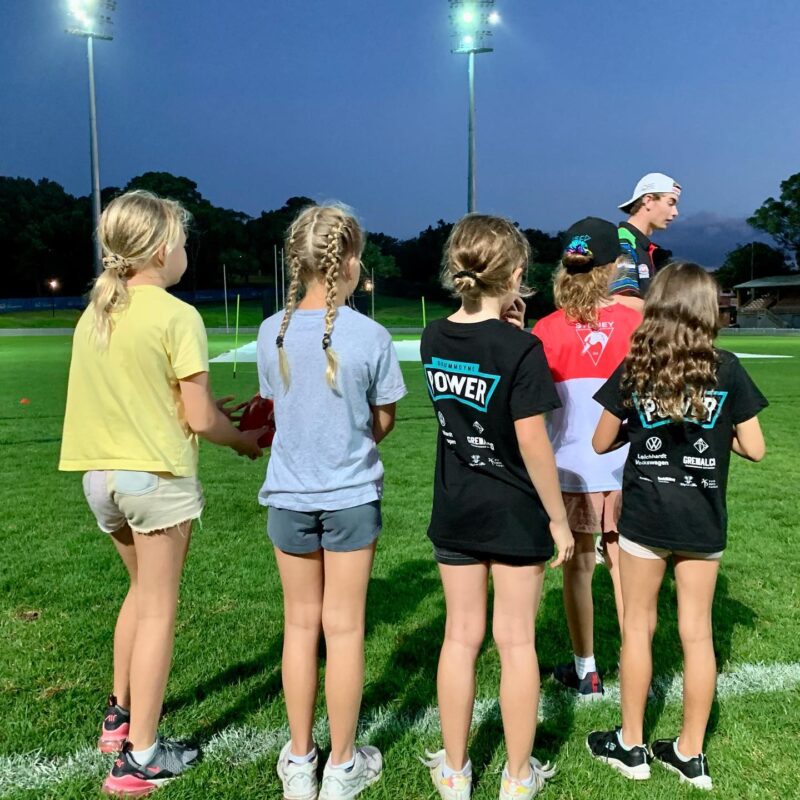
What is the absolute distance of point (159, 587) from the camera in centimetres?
244

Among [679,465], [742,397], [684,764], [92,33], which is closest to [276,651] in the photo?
[684,764]

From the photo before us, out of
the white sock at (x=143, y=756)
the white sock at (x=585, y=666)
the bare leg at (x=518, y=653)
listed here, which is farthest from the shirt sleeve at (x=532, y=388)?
the white sock at (x=143, y=756)

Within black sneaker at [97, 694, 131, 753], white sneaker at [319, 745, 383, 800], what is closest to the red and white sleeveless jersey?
white sneaker at [319, 745, 383, 800]

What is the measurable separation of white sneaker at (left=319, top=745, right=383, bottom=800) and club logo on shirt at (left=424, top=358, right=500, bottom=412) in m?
1.22

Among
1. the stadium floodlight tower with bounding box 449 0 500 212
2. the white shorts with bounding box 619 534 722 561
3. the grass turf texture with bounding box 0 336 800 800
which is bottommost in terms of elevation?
the grass turf texture with bounding box 0 336 800 800

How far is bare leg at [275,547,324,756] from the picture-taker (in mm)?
2375

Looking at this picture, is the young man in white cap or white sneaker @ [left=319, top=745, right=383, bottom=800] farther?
the young man in white cap

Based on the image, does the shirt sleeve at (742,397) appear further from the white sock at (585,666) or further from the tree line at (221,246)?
the tree line at (221,246)

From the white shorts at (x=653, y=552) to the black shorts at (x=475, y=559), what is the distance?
38cm

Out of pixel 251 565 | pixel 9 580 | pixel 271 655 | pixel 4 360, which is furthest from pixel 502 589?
pixel 4 360

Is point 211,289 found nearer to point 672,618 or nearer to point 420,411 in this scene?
point 420,411

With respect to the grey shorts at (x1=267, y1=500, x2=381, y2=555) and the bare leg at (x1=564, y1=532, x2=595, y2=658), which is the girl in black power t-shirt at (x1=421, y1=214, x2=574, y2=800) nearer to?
the grey shorts at (x1=267, y1=500, x2=381, y2=555)

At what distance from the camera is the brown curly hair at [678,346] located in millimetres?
2289

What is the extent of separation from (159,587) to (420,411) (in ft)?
30.2
